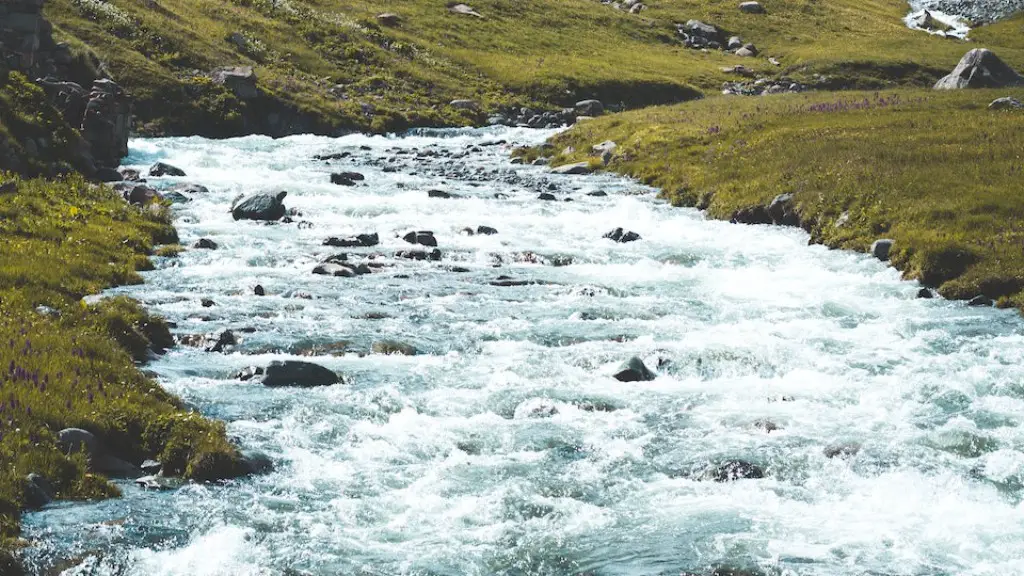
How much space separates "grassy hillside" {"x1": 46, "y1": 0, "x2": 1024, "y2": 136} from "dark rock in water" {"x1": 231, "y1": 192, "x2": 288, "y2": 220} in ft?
60.1

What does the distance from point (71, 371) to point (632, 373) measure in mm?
9902

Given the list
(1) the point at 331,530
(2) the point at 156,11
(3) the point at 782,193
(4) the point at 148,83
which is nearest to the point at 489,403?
(1) the point at 331,530

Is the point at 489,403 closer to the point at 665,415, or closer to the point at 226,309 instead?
the point at 665,415

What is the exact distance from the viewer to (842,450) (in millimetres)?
15477

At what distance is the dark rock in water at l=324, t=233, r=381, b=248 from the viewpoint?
3244 cm

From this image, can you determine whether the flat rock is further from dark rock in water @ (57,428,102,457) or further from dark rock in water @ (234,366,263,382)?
dark rock in water @ (57,428,102,457)

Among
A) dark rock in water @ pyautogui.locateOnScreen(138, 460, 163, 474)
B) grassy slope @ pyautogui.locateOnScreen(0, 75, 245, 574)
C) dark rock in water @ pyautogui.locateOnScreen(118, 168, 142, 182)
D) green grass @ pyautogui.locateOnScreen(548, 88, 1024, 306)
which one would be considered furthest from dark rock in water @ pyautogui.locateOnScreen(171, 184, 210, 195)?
dark rock in water @ pyautogui.locateOnScreen(138, 460, 163, 474)

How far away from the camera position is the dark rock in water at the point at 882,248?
29.2m

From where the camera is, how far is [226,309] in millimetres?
23609

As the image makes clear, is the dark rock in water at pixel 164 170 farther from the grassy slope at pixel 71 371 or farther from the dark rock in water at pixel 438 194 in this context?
the grassy slope at pixel 71 371

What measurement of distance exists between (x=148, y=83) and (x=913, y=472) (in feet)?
186

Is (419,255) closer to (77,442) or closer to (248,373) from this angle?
(248,373)

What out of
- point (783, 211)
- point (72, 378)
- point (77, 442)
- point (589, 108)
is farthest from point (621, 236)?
point (589, 108)

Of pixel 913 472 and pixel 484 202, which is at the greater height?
pixel 913 472
